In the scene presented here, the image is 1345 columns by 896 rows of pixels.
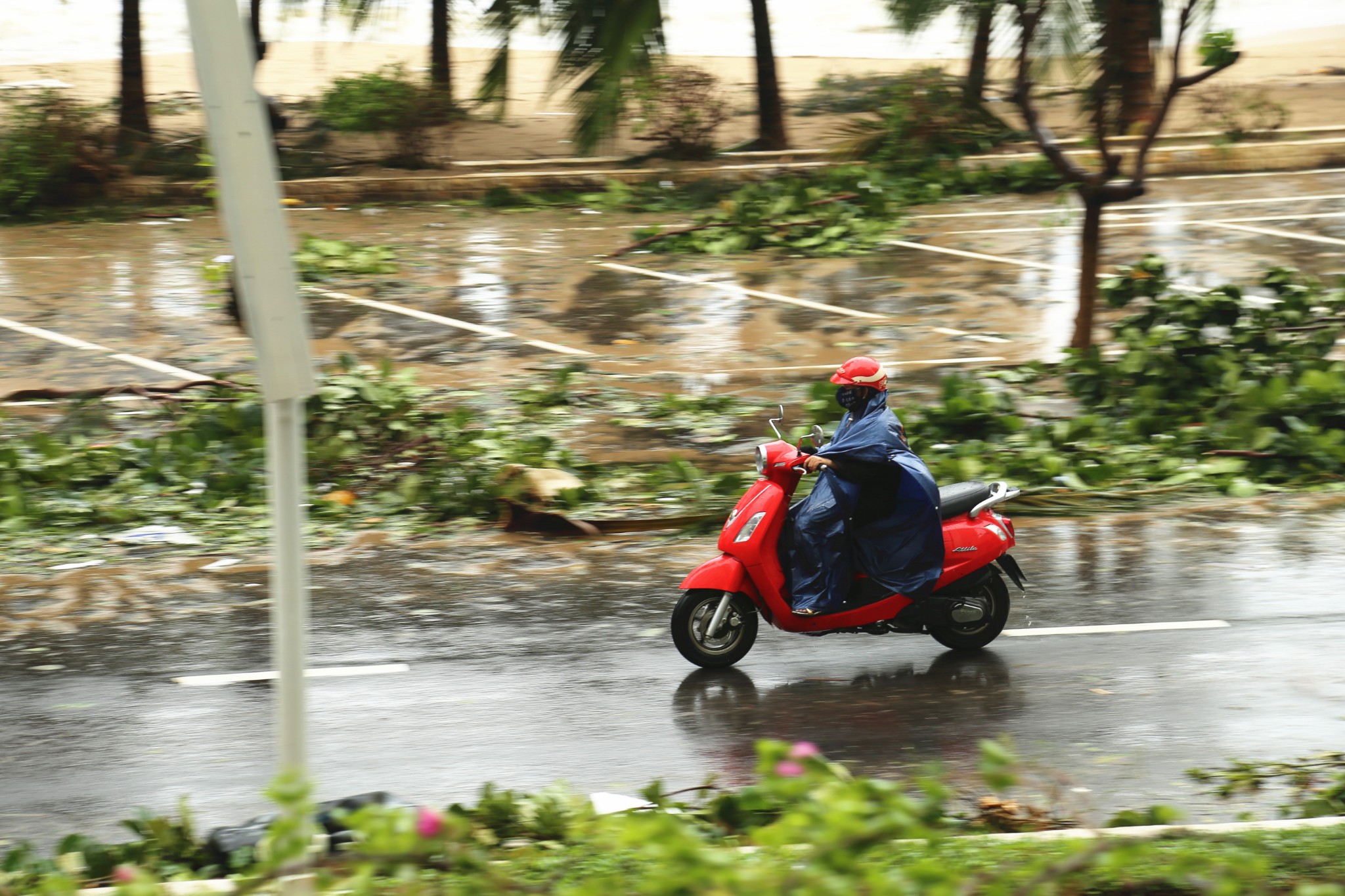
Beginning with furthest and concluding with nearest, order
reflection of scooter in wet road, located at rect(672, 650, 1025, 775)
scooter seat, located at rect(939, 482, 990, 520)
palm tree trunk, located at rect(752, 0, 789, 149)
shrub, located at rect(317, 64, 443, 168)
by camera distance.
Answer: palm tree trunk, located at rect(752, 0, 789, 149) < shrub, located at rect(317, 64, 443, 168) < scooter seat, located at rect(939, 482, 990, 520) < reflection of scooter in wet road, located at rect(672, 650, 1025, 775)

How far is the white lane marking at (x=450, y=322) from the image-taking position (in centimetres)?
1454

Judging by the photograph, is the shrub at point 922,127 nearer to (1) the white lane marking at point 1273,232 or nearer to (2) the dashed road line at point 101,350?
(1) the white lane marking at point 1273,232

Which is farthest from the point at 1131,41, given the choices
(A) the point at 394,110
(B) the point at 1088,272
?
(A) the point at 394,110

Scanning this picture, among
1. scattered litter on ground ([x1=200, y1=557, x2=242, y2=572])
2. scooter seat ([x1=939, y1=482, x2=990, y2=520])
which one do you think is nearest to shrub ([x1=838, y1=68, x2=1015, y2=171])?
scattered litter on ground ([x1=200, y1=557, x2=242, y2=572])

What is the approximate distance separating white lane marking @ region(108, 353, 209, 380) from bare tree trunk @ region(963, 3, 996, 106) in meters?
7.31

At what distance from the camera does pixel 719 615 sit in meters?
7.35

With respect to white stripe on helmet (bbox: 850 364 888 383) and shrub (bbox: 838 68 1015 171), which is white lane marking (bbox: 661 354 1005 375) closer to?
white stripe on helmet (bbox: 850 364 888 383)

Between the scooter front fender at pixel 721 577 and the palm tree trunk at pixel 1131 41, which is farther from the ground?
the palm tree trunk at pixel 1131 41

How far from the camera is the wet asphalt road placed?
20.2ft

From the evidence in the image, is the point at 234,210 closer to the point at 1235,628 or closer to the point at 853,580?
the point at 853,580

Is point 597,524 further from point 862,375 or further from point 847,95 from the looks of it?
point 847,95

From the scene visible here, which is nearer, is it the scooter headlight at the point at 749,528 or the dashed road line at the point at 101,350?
the scooter headlight at the point at 749,528

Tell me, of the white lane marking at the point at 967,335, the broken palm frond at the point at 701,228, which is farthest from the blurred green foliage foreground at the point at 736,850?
the broken palm frond at the point at 701,228

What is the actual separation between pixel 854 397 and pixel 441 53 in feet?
60.5
